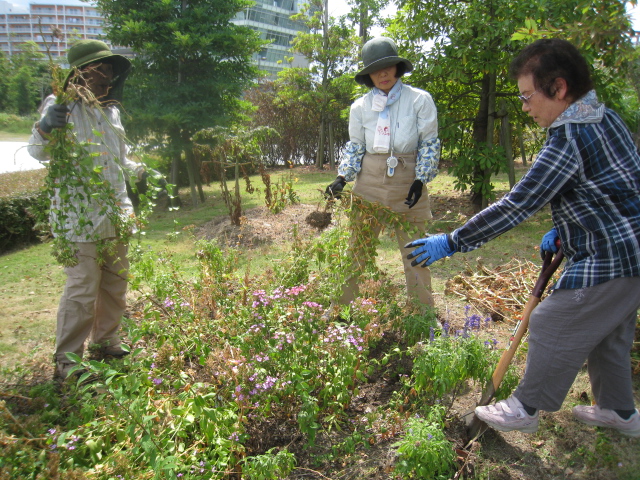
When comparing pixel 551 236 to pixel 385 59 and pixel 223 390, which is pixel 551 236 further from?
pixel 223 390

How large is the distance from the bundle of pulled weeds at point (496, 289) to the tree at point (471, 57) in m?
2.72

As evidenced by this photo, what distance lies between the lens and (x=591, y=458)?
2.29 m

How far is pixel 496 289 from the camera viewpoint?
432cm

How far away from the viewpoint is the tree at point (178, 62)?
902 centimetres

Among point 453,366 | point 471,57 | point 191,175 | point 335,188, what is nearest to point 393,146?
point 335,188

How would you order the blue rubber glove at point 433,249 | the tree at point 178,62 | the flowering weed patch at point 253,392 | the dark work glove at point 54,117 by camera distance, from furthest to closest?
the tree at point 178,62 < the dark work glove at point 54,117 < the blue rubber glove at point 433,249 < the flowering weed patch at point 253,392

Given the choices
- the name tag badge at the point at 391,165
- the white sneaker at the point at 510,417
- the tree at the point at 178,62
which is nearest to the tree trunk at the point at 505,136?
the name tag badge at the point at 391,165

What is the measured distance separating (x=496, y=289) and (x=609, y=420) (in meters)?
2.03

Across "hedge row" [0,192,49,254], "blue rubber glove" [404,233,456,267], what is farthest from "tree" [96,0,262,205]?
"blue rubber glove" [404,233,456,267]

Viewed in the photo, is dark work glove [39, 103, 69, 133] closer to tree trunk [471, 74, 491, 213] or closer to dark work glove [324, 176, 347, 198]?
dark work glove [324, 176, 347, 198]

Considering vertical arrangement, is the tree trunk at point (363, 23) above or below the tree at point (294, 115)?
above

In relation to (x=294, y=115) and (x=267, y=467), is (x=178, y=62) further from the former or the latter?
(x=267, y=467)

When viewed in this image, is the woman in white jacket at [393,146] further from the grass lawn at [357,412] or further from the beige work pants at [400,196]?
the grass lawn at [357,412]

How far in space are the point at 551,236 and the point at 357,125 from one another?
1.55 metres
